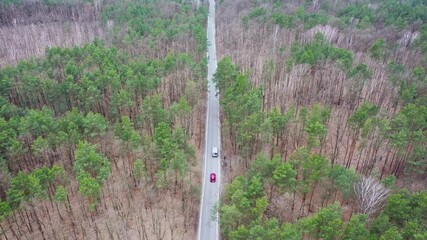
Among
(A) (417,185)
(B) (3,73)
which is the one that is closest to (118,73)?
(B) (3,73)

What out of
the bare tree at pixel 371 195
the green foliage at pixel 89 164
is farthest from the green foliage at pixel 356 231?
the green foliage at pixel 89 164

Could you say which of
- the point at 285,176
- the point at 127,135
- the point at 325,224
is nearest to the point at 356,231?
the point at 325,224

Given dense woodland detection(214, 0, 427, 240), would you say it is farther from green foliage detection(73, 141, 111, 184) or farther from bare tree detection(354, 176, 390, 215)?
green foliage detection(73, 141, 111, 184)

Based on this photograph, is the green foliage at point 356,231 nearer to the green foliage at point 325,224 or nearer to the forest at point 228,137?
the forest at point 228,137

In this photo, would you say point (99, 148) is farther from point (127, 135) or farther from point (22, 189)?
point (22, 189)

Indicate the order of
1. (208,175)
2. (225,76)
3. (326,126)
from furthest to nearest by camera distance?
(225,76)
(326,126)
(208,175)

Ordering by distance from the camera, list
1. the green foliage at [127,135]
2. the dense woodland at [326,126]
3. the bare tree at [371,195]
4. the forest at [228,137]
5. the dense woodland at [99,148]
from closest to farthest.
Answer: the dense woodland at [326,126], the bare tree at [371,195], the forest at [228,137], the dense woodland at [99,148], the green foliage at [127,135]
